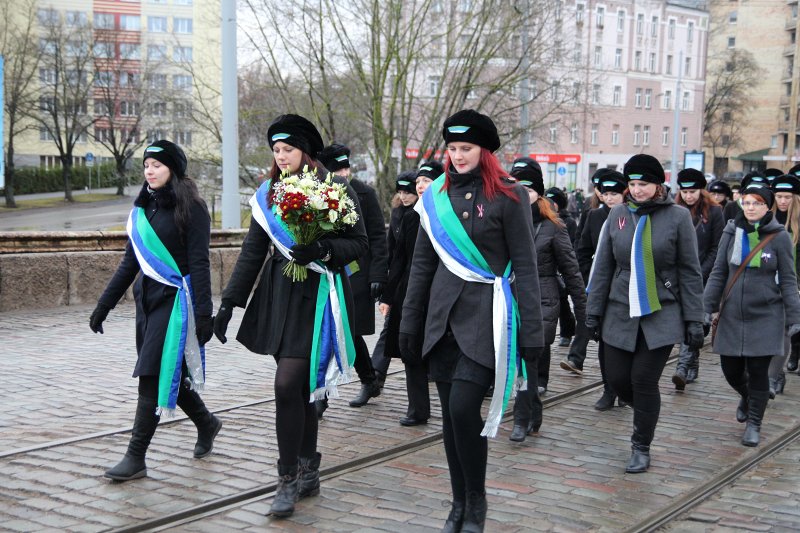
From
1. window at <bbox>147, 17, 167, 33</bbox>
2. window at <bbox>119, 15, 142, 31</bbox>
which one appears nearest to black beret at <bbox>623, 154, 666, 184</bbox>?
window at <bbox>119, 15, 142, 31</bbox>

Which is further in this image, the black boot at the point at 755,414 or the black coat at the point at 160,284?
the black boot at the point at 755,414

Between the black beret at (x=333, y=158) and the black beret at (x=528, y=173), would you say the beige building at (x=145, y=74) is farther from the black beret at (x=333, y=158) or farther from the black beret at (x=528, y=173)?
the black beret at (x=528, y=173)

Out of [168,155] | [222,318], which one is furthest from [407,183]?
[222,318]

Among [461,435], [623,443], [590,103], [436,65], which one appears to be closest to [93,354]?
[623,443]

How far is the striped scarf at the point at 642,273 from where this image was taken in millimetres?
6246

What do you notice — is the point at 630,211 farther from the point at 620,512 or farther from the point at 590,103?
the point at 590,103

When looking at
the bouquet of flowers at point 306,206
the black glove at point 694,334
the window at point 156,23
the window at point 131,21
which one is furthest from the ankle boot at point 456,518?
the window at point 156,23

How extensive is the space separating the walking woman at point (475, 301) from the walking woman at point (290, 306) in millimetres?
706

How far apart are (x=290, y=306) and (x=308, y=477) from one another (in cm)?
99

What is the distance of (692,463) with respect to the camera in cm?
648

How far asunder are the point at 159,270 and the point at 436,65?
1592 centimetres

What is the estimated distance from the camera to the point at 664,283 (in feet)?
20.7

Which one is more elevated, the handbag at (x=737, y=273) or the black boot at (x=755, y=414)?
the handbag at (x=737, y=273)

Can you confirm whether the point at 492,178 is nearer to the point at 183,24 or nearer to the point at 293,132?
the point at 293,132
